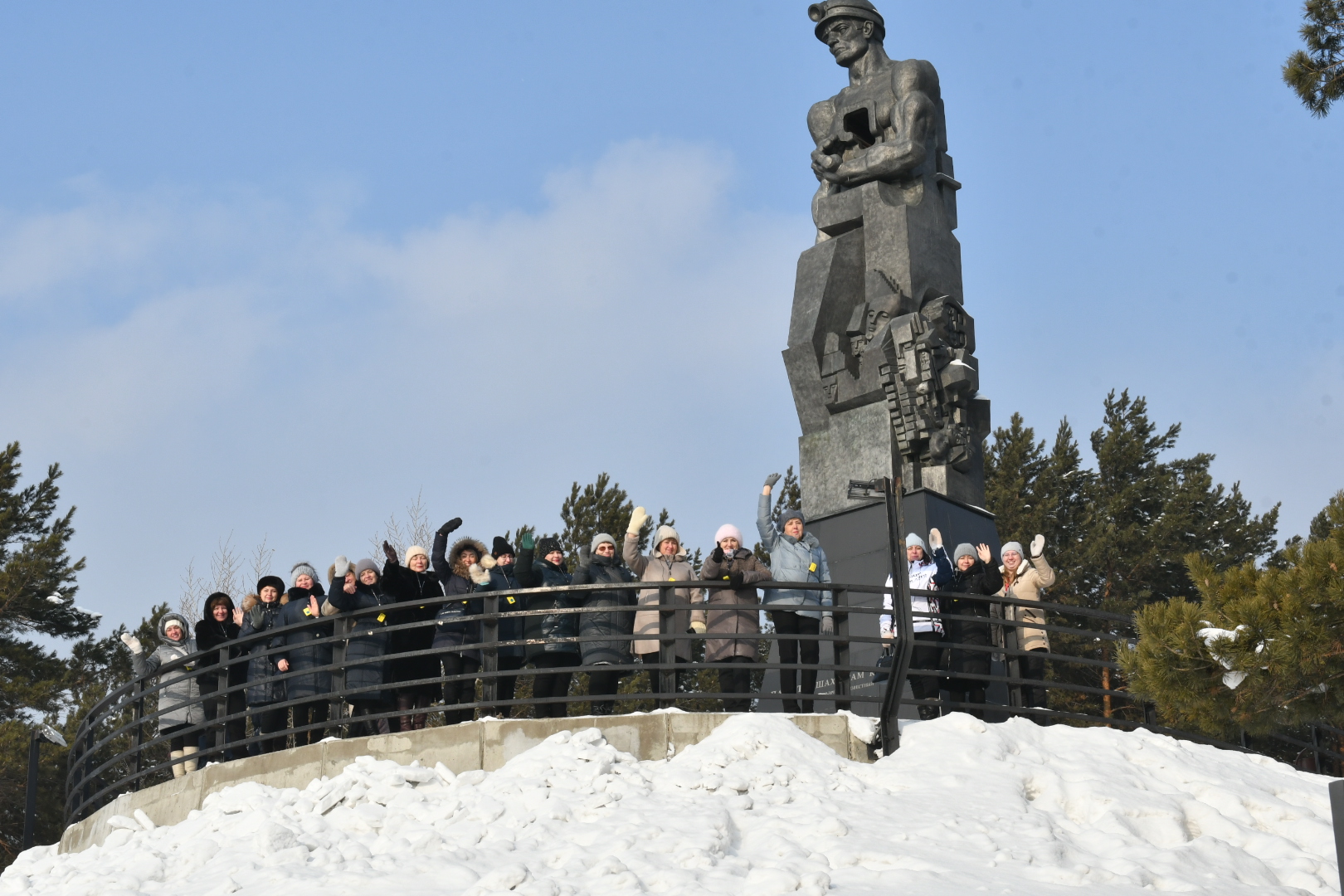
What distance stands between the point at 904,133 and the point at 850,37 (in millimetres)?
1371

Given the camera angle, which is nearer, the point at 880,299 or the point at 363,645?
the point at 363,645

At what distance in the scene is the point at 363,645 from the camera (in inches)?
458

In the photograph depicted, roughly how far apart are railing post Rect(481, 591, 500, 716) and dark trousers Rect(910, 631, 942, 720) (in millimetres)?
2997

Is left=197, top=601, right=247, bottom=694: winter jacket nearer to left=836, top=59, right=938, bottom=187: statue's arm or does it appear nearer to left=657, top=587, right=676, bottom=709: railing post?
left=657, top=587, right=676, bottom=709: railing post

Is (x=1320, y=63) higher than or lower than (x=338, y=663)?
higher

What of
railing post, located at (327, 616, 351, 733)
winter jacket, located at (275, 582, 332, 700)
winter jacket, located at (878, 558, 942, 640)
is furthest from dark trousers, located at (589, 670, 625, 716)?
winter jacket, located at (878, 558, 942, 640)

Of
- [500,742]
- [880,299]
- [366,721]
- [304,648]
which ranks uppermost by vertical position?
[880,299]

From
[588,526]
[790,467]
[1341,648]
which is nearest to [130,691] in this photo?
[1341,648]

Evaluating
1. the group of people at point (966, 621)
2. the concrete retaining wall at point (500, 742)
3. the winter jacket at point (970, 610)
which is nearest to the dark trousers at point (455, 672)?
the concrete retaining wall at point (500, 742)

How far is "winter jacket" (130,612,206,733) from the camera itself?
496 inches

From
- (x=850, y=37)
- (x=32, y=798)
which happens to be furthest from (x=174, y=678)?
(x=850, y=37)

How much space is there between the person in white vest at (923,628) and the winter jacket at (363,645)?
3.74 metres

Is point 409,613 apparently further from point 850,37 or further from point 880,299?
point 850,37

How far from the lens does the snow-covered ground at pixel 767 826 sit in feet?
28.6
